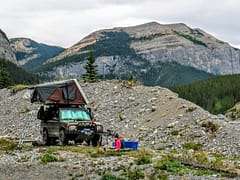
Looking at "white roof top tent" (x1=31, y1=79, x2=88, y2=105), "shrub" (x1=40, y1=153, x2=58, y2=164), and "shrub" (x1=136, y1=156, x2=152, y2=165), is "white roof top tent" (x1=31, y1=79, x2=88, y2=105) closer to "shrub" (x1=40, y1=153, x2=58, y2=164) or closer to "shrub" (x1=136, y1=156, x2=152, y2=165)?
"shrub" (x1=40, y1=153, x2=58, y2=164)

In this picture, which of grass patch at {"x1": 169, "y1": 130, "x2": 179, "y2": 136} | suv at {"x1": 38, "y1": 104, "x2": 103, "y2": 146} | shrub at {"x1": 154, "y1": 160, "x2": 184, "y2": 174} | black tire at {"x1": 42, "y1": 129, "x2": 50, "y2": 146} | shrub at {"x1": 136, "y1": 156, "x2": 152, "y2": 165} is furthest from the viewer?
grass patch at {"x1": 169, "y1": 130, "x2": 179, "y2": 136}

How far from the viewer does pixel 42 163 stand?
20.0 m

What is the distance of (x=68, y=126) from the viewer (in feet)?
82.3

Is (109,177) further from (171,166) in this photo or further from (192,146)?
(192,146)

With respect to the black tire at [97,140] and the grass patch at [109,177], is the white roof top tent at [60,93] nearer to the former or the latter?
the black tire at [97,140]

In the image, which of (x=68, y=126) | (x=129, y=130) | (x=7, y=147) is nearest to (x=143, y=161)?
(x=68, y=126)

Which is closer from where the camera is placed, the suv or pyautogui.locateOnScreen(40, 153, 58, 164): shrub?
pyautogui.locateOnScreen(40, 153, 58, 164): shrub

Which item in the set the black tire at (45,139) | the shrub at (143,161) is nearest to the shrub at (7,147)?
the black tire at (45,139)

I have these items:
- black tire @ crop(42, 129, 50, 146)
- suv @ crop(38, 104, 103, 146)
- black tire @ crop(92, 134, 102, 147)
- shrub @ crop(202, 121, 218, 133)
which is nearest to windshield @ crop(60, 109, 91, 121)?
suv @ crop(38, 104, 103, 146)

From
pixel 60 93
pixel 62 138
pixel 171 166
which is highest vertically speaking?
pixel 60 93

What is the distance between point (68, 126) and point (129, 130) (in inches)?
537

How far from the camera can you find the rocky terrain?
18.4 m

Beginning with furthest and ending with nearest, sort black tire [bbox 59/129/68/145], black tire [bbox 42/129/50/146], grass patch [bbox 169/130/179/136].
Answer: grass patch [bbox 169/130/179/136] < black tire [bbox 42/129/50/146] < black tire [bbox 59/129/68/145]

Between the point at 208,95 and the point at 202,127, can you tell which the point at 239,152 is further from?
the point at 208,95
